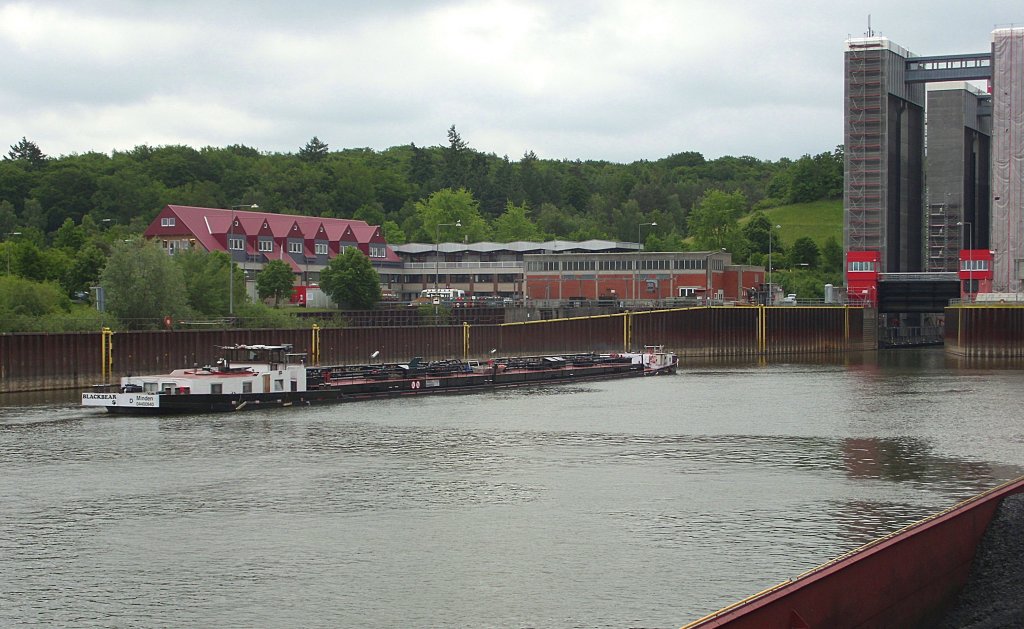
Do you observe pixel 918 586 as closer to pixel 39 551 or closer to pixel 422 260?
pixel 39 551

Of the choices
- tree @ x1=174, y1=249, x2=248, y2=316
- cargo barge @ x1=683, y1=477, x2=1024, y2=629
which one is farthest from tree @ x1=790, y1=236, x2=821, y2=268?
cargo barge @ x1=683, y1=477, x2=1024, y2=629

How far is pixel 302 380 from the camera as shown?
64.2m

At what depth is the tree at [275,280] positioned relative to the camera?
113938mm

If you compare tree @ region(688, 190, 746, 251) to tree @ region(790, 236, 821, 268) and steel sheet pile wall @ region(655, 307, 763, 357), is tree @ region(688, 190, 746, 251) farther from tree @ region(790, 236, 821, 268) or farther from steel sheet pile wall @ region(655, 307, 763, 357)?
steel sheet pile wall @ region(655, 307, 763, 357)

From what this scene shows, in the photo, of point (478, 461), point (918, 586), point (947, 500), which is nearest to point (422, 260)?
point (478, 461)

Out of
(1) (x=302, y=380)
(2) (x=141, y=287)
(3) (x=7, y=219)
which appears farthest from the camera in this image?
(3) (x=7, y=219)

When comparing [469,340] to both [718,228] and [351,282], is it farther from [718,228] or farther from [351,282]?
[718,228]

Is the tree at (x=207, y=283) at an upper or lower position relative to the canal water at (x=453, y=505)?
upper

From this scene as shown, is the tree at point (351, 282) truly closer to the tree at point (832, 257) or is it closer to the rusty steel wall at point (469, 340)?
the rusty steel wall at point (469, 340)

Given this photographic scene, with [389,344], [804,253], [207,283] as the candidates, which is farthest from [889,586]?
[804,253]

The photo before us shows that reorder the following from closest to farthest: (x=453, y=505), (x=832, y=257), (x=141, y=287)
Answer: (x=453, y=505), (x=141, y=287), (x=832, y=257)

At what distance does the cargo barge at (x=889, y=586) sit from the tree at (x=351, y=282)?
302ft

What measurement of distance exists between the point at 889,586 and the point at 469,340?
249 ft

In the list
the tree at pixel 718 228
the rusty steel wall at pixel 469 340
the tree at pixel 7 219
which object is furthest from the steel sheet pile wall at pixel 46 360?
the tree at pixel 718 228
